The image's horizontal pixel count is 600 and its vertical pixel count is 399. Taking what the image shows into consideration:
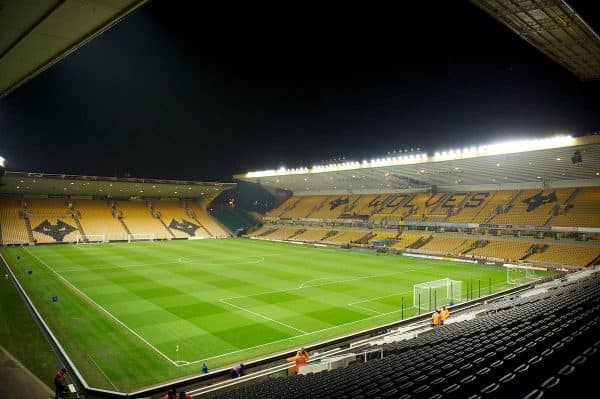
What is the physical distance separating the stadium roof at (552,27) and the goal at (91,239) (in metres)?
47.8

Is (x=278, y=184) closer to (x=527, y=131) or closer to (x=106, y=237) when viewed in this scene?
(x=106, y=237)

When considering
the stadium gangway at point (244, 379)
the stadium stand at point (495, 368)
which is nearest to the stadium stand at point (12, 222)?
the stadium gangway at point (244, 379)

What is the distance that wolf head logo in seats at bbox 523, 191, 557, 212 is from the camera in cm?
3716

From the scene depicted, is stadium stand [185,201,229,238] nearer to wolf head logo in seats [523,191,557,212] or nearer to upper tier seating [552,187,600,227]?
wolf head logo in seats [523,191,557,212]

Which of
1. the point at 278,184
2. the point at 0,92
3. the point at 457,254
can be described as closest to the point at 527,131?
the point at 457,254

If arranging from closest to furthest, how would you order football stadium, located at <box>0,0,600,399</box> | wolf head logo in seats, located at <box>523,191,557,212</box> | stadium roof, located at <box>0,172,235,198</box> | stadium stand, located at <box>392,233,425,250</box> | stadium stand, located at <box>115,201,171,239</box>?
football stadium, located at <box>0,0,600,399</box> → wolf head logo in seats, located at <box>523,191,557,212</box> → stadium stand, located at <box>392,233,425,250</box> → stadium roof, located at <box>0,172,235,198</box> → stadium stand, located at <box>115,201,171,239</box>

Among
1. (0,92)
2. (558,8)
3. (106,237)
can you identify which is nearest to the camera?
(0,92)

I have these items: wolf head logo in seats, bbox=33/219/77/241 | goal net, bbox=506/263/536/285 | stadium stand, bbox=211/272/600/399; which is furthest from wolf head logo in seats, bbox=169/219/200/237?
stadium stand, bbox=211/272/600/399

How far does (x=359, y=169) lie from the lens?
45.0m

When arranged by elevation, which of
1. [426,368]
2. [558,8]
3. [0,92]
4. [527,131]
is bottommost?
[426,368]

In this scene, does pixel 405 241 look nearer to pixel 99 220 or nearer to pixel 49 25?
pixel 99 220

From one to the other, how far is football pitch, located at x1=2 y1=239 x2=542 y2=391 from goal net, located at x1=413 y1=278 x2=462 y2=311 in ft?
2.43

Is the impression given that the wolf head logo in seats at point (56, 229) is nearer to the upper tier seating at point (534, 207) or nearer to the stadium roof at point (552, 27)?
the upper tier seating at point (534, 207)

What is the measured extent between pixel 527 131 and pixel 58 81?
47.3 meters
